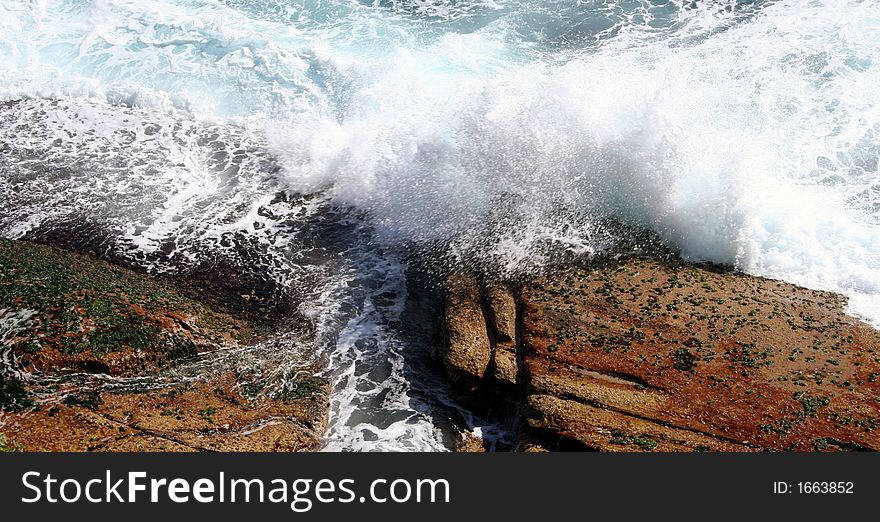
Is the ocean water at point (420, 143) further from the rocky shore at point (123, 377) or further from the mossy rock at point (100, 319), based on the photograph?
the mossy rock at point (100, 319)

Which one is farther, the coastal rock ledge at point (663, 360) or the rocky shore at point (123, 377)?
the coastal rock ledge at point (663, 360)

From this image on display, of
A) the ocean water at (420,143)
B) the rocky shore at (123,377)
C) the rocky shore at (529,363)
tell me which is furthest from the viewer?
the ocean water at (420,143)

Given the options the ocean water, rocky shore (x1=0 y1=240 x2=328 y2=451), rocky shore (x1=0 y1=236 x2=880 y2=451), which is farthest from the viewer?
the ocean water

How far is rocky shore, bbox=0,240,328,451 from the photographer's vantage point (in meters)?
15.1

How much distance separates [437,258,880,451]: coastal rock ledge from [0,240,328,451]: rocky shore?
15.4 feet

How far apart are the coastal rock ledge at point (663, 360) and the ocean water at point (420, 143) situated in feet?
3.51

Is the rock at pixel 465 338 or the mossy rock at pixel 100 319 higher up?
the mossy rock at pixel 100 319

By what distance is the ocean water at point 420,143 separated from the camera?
2109cm

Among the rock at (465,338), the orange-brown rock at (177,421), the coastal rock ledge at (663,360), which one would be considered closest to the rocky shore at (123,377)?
the orange-brown rock at (177,421)

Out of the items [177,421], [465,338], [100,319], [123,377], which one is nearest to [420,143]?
[465,338]

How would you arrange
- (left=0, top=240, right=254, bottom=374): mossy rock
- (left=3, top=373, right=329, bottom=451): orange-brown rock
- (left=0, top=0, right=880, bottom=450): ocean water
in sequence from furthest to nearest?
(left=0, top=0, right=880, bottom=450): ocean water
(left=0, top=240, right=254, bottom=374): mossy rock
(left=3, top=373, right=329, bottom=451): orange-brown rock

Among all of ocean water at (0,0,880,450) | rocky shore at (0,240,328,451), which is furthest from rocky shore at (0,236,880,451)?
ocean water at (0,0,880,450)

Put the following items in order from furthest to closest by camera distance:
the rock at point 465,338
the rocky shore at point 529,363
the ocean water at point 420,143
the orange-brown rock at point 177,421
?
1. the ocean water at point 420,143
2. the rock at point 465,338
3. the rocky shore at point 529,363
4. the orange-brown rock at point 177,421

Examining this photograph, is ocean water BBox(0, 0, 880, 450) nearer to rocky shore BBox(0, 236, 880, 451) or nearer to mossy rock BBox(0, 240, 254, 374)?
rocky shore BBox(0, 236, 880, 451)
